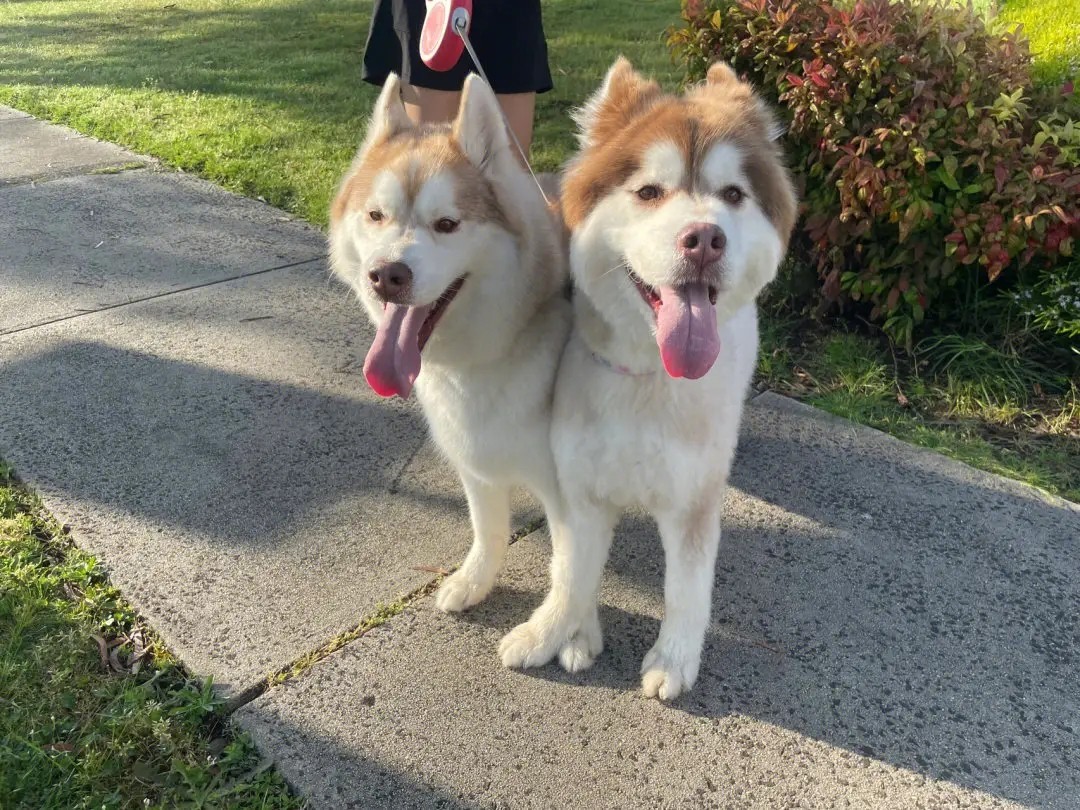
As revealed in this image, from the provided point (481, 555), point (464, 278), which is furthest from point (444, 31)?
point (481, 555)

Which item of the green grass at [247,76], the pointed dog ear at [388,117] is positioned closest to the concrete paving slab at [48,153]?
the green grass at [247,76]

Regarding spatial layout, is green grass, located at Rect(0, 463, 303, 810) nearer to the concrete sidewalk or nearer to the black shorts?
the concrete sidewalk

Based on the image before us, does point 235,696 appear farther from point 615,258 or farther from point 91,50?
point 91,50

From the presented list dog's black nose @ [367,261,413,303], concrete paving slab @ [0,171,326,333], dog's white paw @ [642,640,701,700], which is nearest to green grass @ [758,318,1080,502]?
dog's white paw @ [642,640,701,700]

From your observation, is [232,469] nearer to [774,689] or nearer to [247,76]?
[774,689]

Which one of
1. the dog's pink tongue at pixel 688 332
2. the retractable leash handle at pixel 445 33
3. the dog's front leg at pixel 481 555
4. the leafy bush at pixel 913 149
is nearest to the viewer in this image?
the dog's pink tongue at pixel 688 332

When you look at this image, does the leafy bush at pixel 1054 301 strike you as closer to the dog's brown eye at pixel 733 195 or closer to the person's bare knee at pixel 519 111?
the dog's brown eye at pixel 733 195

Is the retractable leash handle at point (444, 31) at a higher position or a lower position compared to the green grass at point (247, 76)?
higher

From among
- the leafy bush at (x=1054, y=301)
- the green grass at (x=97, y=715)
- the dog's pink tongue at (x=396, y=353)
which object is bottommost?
the green grass at (x=97, y=715)

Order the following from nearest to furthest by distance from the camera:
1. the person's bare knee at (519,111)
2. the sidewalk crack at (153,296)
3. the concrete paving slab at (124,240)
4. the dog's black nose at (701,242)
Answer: the dog's black nose at (701,242), the person's bare knee at (519,111), the sidewalk crack at (153,296), the concrete paving slab at (124,240)

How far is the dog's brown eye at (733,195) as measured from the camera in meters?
2.08

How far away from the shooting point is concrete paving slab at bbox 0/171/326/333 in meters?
4.90

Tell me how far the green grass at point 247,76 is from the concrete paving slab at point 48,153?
205 millimetres

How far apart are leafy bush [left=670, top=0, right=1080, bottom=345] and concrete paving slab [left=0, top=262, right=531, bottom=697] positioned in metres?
2.29
